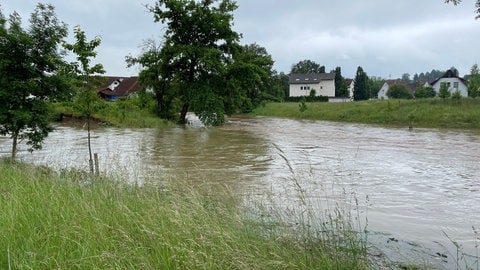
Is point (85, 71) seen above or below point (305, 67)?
below

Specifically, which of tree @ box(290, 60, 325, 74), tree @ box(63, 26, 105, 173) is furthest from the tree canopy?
tree @ box(290, 60, 325, 74)

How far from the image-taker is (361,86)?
89312 mm

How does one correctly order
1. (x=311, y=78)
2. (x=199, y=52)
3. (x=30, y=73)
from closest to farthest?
(x=30, y=73), (x=199, y=52), (x=311, y=78)

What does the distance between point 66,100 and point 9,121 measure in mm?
1668

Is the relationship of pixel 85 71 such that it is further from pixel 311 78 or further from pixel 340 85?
pixel 311 78

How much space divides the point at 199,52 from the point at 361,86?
59.4 m

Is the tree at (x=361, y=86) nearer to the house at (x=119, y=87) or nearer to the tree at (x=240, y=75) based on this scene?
the house at (x=119, y=87)

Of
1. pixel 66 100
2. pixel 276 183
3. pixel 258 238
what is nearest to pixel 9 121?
pixel 66 100

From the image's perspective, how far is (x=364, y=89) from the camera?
292 ft

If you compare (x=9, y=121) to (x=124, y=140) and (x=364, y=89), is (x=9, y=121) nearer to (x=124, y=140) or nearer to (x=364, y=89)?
(x=124, y=140)

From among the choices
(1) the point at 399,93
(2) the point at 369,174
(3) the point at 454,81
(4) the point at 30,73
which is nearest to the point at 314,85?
(1) the point at 399,93

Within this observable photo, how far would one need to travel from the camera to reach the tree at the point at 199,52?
1454 inches

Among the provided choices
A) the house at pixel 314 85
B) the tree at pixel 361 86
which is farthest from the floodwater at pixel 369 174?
the house at pixel 314 85

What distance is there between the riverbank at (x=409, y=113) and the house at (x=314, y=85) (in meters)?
45.8
